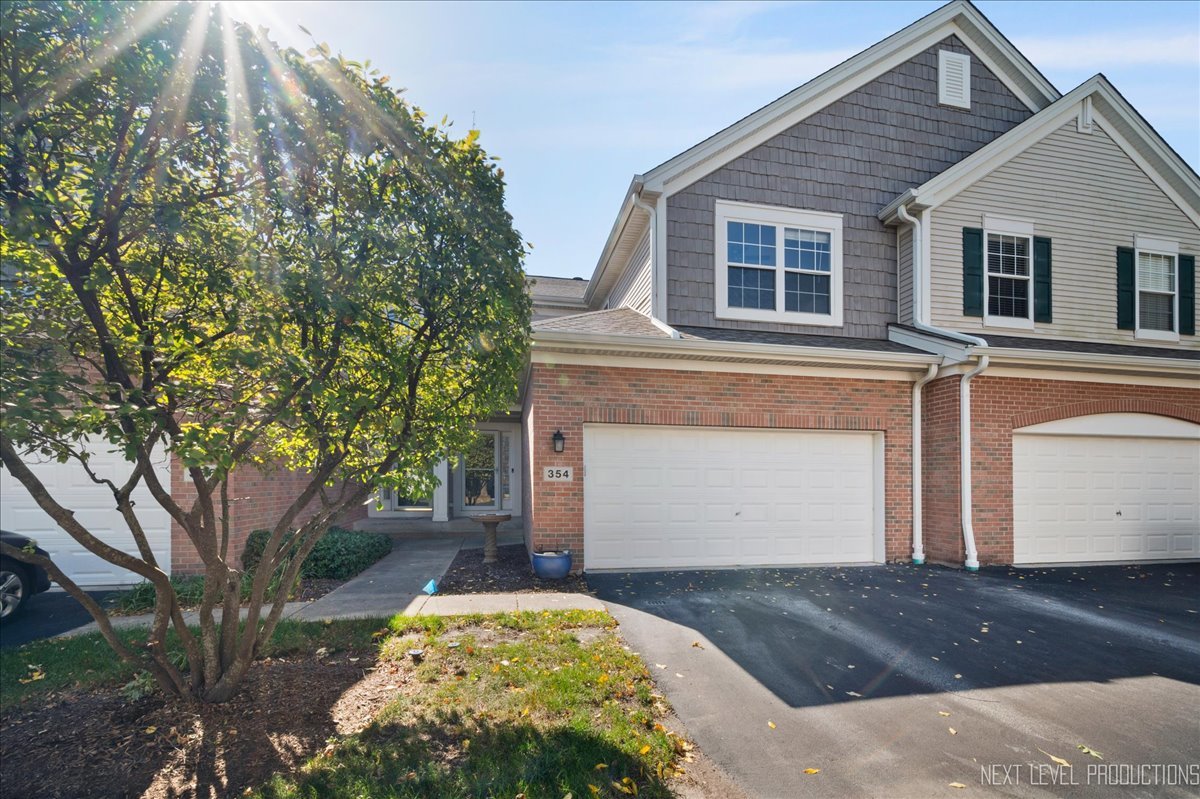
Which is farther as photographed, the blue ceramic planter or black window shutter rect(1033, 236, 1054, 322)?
black window shutter rect(1033, 236, 1054, 322)

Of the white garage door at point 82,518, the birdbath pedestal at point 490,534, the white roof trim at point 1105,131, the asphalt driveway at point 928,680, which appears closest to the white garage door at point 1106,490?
the asphalt driveway at point 928,680

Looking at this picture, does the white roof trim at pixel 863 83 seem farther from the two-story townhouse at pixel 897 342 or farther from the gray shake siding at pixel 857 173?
the gray shake siding at pixel 857 173

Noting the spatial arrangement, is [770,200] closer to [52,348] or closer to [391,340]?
[391,340]

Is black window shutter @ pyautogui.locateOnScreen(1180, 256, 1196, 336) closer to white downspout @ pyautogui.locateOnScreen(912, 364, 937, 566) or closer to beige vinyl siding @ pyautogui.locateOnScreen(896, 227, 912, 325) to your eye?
beige vinyl siding @ pyautogui.locateOnScreen(896, 227, 912, 325)

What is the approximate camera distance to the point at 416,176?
390cm

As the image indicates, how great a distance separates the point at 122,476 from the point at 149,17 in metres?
7.17

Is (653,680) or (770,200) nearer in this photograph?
(653,680)

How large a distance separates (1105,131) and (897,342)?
20.4 ft

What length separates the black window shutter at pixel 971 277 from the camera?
9.52m

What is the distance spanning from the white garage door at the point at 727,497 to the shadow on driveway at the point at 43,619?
20.0ft

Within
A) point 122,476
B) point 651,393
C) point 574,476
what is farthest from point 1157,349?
point 122,476

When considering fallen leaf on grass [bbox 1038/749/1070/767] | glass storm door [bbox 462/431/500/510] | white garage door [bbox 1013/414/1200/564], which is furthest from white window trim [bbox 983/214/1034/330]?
glass storm door [bbox 462/431/500/510]

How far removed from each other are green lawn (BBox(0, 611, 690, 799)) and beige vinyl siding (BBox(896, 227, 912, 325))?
779 cm

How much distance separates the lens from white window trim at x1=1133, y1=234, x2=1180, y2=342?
1001cm
